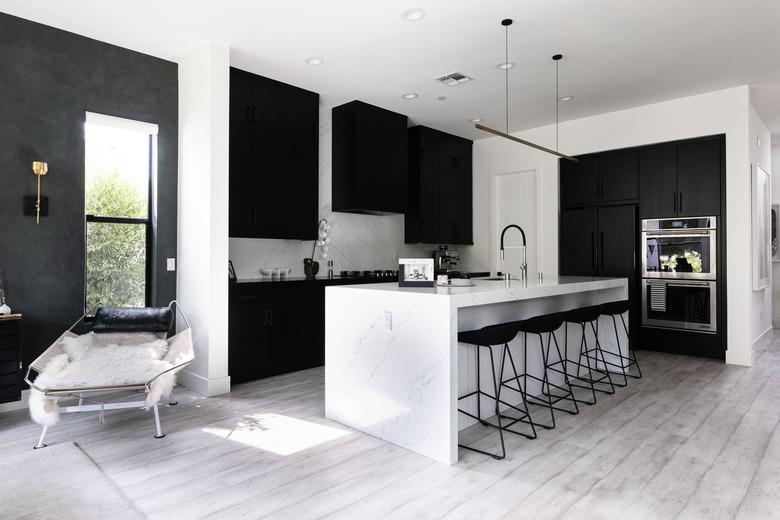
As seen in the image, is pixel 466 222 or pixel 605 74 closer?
pixel 605 74

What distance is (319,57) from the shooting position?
4.40 meters

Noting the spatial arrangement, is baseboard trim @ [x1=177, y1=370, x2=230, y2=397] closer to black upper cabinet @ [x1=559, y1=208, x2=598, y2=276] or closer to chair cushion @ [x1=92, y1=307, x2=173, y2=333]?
chair cushion @ [x1=92, y1=307, x2=173, y2=333]

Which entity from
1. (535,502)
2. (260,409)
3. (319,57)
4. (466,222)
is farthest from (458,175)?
(535,502)

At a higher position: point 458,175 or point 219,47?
point 219,47

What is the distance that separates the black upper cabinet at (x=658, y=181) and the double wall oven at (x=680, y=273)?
130 mm

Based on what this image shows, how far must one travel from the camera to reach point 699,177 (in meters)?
5.47

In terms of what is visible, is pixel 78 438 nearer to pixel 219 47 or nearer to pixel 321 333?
pixel 321 333

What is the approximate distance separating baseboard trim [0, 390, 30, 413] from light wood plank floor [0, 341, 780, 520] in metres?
0.12

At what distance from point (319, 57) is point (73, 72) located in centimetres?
202

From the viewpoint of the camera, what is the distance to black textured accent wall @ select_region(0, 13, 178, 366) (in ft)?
12.1

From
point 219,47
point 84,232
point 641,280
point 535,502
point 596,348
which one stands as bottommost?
point 535,502

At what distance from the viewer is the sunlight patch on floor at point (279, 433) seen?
2994 mm

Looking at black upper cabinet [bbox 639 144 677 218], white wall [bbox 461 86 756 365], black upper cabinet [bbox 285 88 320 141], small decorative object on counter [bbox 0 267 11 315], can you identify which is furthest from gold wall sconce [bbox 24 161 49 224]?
black upper cabinet [bbox 639 144 677 218]

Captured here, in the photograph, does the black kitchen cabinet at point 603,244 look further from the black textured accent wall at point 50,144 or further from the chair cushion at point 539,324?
the black textured accent wall at point 50,144
